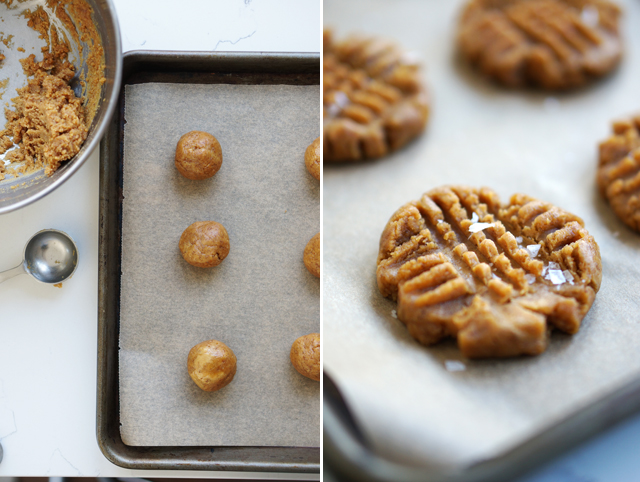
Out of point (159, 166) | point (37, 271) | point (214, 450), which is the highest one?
point (159, 166)

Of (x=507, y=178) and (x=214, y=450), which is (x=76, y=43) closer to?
(x=214, y=450)

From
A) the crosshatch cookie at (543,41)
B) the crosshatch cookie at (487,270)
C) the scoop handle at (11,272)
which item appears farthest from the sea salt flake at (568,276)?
the scoop handle at (11,272)

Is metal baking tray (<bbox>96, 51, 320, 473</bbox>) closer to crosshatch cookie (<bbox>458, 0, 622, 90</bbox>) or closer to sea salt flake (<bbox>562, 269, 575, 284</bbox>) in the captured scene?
crosshatch cookie (<bbox>458, 0, 622, 90</bbox>)

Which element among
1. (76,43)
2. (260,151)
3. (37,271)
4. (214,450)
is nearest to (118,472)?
(214,450)

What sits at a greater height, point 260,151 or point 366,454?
point 260,151

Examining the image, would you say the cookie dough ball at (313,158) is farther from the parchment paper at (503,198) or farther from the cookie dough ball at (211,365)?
the cookie dough ball at (211,365)

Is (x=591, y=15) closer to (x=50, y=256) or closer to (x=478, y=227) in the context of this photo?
(x=478, y=227)
